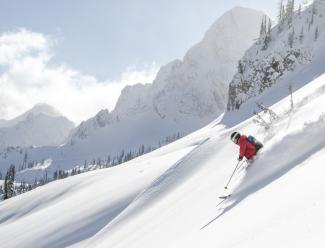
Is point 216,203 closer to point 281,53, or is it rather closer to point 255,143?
point 255,143

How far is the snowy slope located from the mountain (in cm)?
5880

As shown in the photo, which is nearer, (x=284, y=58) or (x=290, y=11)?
(x=284, y=58)

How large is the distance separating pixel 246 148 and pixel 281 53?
93.0 m

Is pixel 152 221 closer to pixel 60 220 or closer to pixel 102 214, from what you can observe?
pixel 102 214

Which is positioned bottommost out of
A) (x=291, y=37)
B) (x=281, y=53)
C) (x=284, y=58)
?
(x=284, y=58)

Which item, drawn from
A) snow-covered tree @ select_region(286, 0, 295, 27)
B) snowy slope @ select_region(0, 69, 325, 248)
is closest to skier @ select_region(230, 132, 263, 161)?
snowy slope @ select_region(0, 69, 325, 248)

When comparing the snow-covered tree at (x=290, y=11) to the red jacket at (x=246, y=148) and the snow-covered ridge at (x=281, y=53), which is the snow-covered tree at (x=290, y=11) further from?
the red jacket at (x=246, y=148)

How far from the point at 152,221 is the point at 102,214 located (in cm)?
1055

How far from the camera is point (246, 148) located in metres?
16.1

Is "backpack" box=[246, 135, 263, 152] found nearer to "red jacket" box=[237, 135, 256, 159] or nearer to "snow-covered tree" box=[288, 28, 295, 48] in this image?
"red jacket" box=[237, 135, 256, 159]

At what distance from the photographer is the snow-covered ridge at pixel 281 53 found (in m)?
98.8

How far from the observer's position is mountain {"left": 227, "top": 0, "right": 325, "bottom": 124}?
92.9m

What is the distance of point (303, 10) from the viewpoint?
121125mm

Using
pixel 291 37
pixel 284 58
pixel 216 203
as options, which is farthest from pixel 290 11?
pixel 216 203
